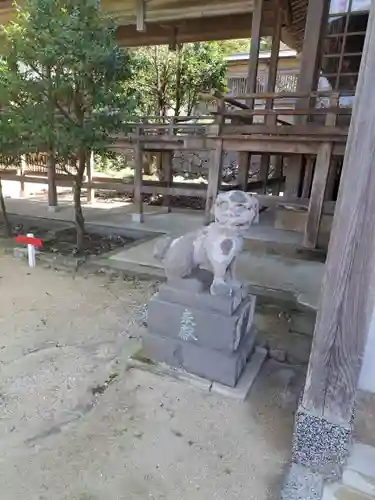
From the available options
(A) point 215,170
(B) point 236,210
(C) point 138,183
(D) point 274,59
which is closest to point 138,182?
(C) point 138,183

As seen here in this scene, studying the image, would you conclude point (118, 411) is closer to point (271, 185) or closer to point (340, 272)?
point (340, 272)

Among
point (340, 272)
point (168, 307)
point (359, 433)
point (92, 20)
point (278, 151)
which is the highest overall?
point (92, 20)

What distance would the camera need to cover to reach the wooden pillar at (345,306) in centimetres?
140

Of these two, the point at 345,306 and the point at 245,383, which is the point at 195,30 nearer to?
the point at 245,383

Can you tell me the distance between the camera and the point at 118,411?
2227 millimetres

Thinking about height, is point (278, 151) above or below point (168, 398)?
above

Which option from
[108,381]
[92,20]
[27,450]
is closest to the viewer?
[27,450]

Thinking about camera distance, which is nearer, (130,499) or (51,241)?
(130,499)

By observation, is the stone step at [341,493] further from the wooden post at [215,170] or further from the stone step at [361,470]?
the wooden post at [215,170]

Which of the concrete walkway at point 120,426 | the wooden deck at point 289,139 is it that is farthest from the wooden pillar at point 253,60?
the concrete walkway at point 120,426

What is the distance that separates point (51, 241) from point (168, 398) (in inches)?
168

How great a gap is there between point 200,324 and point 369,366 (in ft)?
3.35

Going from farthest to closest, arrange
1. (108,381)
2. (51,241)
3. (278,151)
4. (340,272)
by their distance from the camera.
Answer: (51,241), (278,151), (108,381), (340,272)

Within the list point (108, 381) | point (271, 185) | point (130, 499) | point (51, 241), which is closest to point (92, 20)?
point (51, 241)
